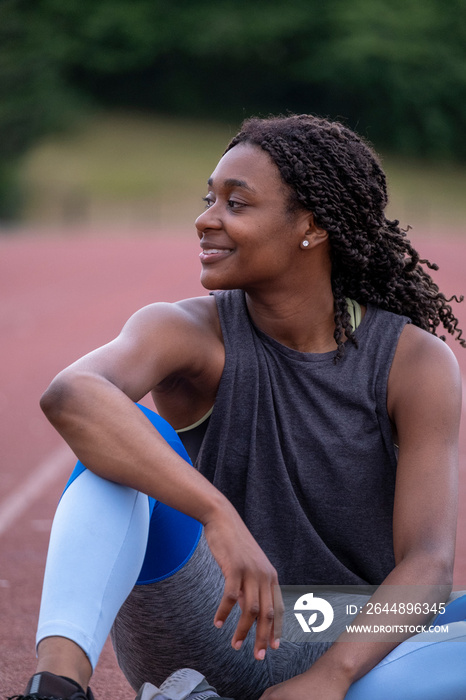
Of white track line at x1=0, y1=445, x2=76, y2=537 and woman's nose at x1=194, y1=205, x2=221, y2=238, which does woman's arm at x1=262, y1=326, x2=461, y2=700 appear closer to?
woman's nose at x1=194, y1=205, x2=221, y2=238

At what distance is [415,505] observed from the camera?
224 cm

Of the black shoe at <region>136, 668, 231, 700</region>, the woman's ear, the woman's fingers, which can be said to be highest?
the woman's ear

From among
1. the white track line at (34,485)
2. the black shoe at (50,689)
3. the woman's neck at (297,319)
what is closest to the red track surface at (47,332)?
the white track line at (34,485)

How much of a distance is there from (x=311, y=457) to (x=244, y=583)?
1.67ft

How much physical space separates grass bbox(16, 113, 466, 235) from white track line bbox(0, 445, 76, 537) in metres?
27.5

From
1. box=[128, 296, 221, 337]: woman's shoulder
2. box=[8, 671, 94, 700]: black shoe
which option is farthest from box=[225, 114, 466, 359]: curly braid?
box=[8, 671, 94, 700]: black shoe

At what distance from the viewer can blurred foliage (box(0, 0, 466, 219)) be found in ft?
178

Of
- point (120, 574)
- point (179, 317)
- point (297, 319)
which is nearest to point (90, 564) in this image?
point (120, 574)

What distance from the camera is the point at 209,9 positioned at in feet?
186

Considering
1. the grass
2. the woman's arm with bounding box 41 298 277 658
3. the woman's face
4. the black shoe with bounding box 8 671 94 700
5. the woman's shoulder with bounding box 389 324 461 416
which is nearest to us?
the black shoe with bounding box 8 671 94 700

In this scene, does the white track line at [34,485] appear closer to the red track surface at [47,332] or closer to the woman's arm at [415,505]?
the red track surface at [47,332]

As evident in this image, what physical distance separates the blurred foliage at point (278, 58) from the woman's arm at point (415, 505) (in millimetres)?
52720

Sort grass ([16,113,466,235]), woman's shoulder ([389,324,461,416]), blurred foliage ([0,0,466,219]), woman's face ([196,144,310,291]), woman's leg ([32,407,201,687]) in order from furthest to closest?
1. blurred foliage ([0,0,466,219])
2. grass ([16,113,466,235])
3. woman's face ([196,144,310,291])
4. woman's shoulder ([389,324,461,416])
5. woman's leg ([32,407,201,687])

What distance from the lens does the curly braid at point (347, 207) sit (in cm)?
252
